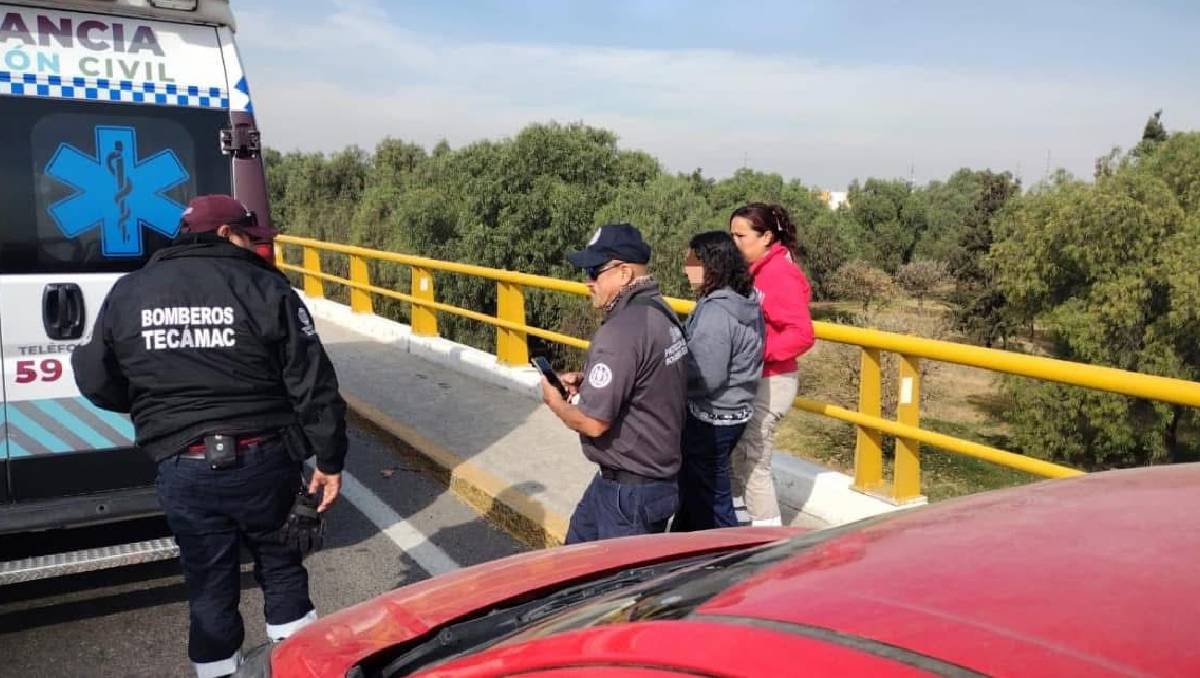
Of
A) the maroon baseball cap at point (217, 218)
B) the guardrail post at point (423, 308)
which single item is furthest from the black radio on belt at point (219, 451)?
the guardrail post at point (423, 308)

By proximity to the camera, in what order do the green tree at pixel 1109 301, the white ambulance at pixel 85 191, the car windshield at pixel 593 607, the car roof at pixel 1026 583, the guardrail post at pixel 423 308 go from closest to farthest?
1. the car roof at pixel 1026 583
2. the car windshield at pixel 593 607
3. the white ambulance at pixel 85 191
4. the guardrail post at pixel 423 308
5. the green tree at pixel 1109 301

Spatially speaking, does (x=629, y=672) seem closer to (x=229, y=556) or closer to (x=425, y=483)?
(x=229, y=556)

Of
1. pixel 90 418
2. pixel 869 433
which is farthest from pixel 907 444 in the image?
pixel 90 418

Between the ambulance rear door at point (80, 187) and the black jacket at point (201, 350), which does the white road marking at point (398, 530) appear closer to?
the ambulance rear door at point (80, 187)

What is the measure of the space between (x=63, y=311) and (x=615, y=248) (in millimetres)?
2337

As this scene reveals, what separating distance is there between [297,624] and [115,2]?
2.64 metres

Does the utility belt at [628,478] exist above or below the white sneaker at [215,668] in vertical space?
above

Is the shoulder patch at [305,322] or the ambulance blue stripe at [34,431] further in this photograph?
the ambulance blue stripe at [34,431]

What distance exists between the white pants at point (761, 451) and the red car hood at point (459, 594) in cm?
159

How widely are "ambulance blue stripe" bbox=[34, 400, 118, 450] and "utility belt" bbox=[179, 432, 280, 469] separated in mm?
1307

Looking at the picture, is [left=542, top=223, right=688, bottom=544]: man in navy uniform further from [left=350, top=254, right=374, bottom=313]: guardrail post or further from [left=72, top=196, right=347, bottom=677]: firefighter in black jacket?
[left=350, top=254, right=374, bottom=313]: guardrail post

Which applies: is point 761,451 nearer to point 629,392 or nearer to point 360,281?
point 629,392

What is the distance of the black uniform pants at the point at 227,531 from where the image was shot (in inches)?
112

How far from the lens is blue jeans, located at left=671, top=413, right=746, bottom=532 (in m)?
3.75
